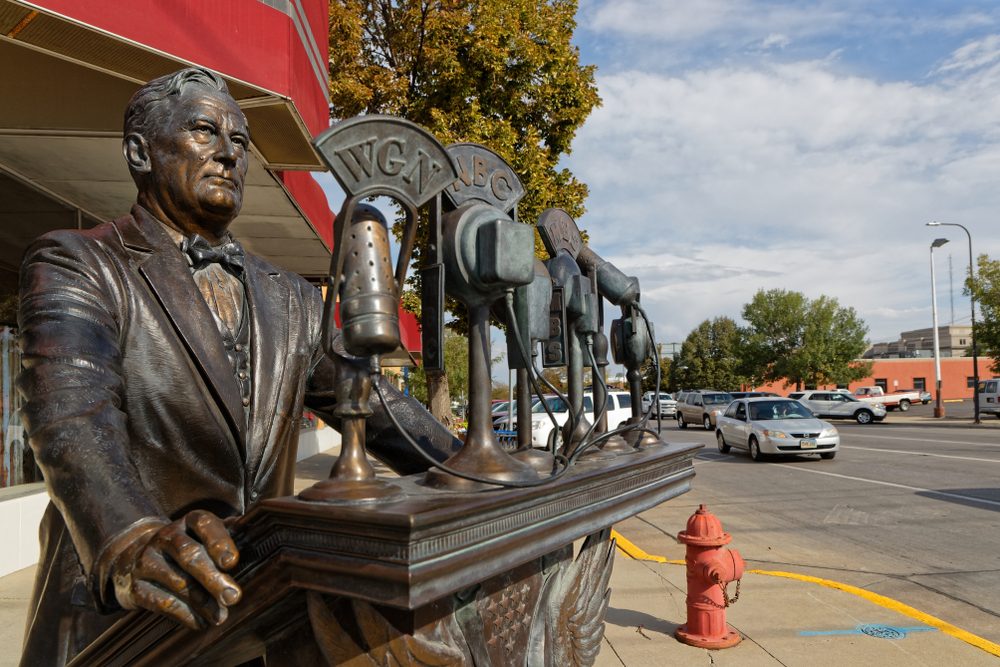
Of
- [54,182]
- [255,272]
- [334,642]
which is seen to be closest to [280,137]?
[54,182]

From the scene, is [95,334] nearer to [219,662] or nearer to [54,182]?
[219,662]

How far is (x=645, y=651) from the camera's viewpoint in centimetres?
445

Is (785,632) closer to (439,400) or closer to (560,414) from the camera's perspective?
(439,400)

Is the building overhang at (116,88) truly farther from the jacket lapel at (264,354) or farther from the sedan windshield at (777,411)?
the sedan windshield at (777,411)

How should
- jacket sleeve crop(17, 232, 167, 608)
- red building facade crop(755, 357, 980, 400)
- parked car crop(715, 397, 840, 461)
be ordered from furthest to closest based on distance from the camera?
red building facade crop(755, 357, 980, 400)
parked car crop(715, 397, 840, 461)
jacket sleeve crop(17, 232, 167, 608)

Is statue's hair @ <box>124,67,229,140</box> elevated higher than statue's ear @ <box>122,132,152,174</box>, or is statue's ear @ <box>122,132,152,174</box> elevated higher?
statue's hair @ <box>124,67,229,140</box>

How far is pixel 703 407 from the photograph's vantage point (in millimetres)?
26812

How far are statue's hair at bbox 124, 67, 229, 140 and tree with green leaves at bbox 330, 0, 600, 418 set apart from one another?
8.75m

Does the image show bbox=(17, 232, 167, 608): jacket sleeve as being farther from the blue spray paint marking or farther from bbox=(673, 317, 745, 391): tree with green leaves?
bbox=(673, 317, 745, 391): tree with green leaves

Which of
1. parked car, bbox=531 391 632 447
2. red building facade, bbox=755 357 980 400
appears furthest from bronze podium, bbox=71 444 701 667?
red building facade, bbox=755 357 980 400

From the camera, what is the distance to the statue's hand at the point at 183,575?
0.93 meters

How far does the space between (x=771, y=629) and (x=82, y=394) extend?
477 cm

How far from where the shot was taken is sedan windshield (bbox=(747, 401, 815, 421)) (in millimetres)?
15680

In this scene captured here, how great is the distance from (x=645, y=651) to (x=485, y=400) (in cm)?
374
